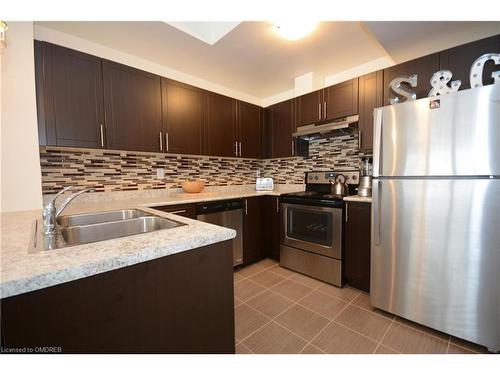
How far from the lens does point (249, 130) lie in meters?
2.99

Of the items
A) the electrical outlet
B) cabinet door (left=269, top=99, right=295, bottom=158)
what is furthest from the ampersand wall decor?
the electrical outlet

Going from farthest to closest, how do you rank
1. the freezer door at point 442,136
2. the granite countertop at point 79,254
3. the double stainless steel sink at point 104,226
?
1. the freezer door at point 442,136
2. the double stainless steel sink at point 104,226
3. the granite countertop at point 79,254

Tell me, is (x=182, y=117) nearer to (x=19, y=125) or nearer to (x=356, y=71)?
(x=19, y=125)

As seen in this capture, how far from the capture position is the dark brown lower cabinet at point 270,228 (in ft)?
8.87

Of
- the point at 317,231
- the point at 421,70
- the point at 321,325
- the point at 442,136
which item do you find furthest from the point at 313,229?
the point at 421,70

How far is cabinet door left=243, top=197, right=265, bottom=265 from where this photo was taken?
2.59 meters

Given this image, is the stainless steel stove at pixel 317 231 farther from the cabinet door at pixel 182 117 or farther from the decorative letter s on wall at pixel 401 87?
the cabinet door at pixel 182 117

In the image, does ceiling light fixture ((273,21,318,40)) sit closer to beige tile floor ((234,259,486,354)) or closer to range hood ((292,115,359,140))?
range hood ((292,115,359,140))

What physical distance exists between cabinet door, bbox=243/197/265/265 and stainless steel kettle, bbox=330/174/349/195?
34.8 inches

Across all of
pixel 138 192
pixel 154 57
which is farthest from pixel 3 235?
pixel 154 57

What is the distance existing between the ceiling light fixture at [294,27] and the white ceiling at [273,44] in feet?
0.32

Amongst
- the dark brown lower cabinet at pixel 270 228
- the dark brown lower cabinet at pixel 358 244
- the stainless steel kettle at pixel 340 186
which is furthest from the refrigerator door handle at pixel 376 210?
the dark brown lower cabinet at pixel 270 228
